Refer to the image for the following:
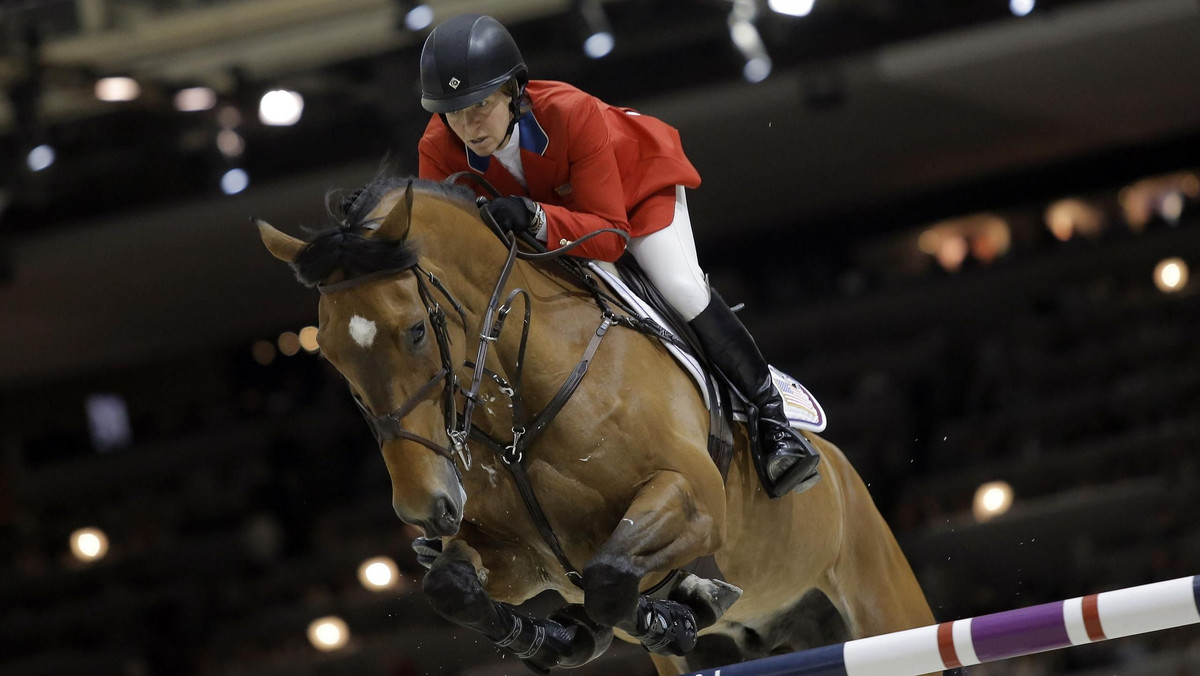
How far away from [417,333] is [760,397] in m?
1.29

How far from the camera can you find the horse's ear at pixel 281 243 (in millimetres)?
3410

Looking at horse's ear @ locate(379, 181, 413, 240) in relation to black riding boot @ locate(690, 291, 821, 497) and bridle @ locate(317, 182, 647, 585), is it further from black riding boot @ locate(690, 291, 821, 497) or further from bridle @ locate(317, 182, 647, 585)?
black riding boot @ locate(690, 291, 821, 497)

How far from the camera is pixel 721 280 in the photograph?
14.4 metres

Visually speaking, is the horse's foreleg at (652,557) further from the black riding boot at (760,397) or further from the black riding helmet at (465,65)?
the black riding helmet at (465,65)

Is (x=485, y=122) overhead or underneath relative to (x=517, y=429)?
overhead

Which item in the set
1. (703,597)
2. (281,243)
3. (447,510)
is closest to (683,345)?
(703,597)

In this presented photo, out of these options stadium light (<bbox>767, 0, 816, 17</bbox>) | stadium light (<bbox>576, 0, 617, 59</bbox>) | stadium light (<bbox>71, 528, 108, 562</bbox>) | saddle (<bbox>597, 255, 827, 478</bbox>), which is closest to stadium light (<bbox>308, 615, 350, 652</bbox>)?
stadium light (<bbox>71, 528, 108, 562</bbox>)

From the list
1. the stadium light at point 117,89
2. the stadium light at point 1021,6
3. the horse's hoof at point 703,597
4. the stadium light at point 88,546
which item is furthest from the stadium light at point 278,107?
the horse's hoof at point 703,597

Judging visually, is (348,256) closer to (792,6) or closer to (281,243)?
(281,243)

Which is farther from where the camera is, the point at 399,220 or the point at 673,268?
the point at 673,268

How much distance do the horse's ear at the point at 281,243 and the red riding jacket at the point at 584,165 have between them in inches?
26.7

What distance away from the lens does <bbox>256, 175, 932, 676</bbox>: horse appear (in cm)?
329

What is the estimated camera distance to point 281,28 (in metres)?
9.69

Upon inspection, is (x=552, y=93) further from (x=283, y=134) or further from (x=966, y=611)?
(x=283, y=134)
